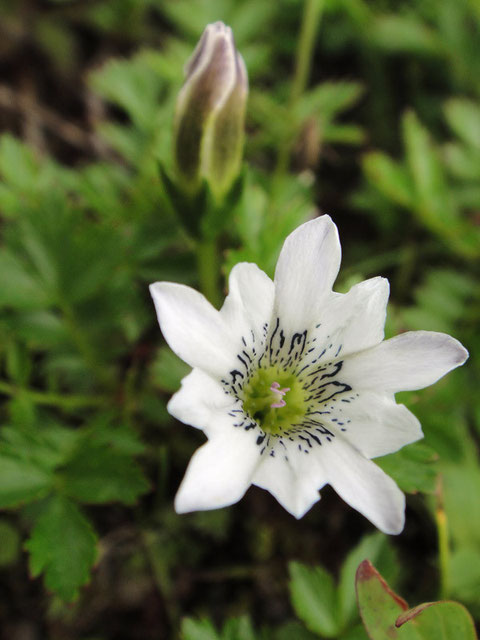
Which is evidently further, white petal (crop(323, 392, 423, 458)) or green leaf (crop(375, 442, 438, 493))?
green leaf (crop(375, 442, 438, 493))

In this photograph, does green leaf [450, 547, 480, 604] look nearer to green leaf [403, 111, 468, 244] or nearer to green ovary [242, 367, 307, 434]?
green ovary [242, 367, 307, 434]

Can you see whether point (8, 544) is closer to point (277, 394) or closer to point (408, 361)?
point (277, 394)

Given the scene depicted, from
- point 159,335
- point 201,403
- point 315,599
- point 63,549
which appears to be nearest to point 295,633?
point 315,599

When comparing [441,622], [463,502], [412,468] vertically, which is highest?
[412,468]

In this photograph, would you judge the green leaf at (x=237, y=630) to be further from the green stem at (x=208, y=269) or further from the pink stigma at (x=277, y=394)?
the green stem at (x=208, y=269)

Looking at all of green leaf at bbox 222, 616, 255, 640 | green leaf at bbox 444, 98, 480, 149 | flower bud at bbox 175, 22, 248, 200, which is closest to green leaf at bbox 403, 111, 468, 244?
green leaf at bbox 444, 98, 480, 149

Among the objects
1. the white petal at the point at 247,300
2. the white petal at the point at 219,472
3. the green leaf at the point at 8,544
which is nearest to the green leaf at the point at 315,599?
the white petal at the point at 219,472
